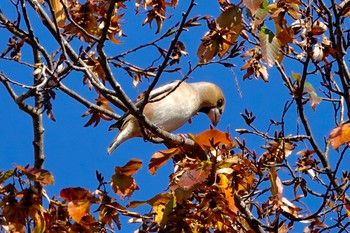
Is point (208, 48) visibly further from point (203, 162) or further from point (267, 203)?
point (267, 203)

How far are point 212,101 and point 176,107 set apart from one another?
0.88 meters

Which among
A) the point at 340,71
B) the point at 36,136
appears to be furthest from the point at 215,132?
the point at 36,136

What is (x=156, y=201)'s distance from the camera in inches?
135

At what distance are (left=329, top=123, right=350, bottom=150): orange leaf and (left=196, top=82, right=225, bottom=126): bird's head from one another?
10.8 ft

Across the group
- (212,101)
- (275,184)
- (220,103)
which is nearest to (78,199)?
(275,184)

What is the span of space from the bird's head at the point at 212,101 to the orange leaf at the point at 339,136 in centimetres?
330

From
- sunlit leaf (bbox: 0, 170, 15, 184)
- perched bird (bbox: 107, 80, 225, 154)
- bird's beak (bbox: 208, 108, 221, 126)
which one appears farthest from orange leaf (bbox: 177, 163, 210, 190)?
bird's beak (bbox: 208, 108, 221, 126)

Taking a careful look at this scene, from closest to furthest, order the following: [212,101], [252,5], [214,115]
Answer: [252,5], [212,101], [214,115]

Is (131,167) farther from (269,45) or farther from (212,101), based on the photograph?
(212,101)

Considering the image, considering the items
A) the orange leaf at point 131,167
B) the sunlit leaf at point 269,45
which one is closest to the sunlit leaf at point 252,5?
the sunlit leaf at point 269,45

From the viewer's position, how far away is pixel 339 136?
10.8 ft

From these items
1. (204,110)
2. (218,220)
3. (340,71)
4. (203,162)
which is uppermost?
(204,110)

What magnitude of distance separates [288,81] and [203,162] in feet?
3.88

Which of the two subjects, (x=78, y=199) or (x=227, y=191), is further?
(x=78, y=199)
